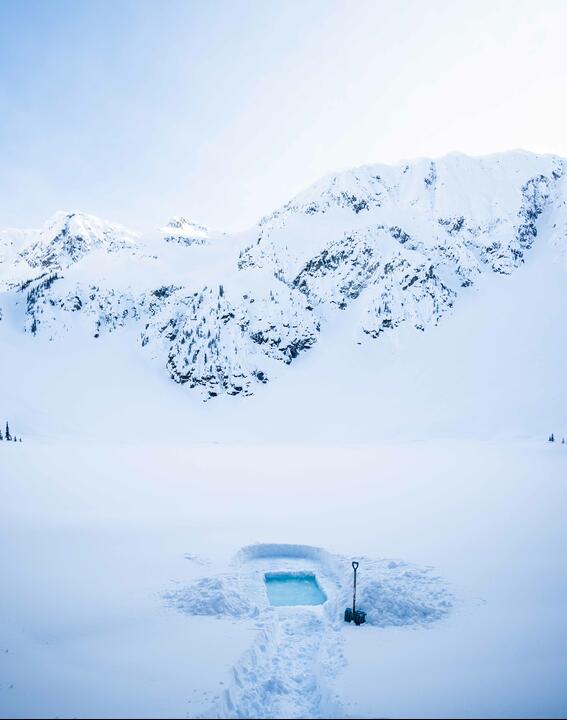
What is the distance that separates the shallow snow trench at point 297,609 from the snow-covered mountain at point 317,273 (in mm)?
43896

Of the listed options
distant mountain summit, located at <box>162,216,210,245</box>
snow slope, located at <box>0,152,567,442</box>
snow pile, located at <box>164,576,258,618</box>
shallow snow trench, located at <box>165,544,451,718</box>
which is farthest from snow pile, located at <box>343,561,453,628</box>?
distant mountain summit, located at <box>162,216,210,245</box>

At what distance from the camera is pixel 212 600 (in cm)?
1213

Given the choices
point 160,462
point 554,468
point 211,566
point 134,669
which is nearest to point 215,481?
point 160,462

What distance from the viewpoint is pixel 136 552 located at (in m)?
14.7

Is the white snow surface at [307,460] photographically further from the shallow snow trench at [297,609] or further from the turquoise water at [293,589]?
the turquoise water at [293,589]

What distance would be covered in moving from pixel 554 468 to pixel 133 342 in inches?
2211

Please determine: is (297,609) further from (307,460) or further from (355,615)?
(307,460)

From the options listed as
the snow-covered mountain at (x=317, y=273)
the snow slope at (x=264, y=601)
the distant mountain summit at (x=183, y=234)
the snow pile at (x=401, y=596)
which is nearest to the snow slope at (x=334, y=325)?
the snow-covered mountain at (x=317, y=273)

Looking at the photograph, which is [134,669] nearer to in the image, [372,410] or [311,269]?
[372,410]

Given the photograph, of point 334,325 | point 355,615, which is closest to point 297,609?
point 355,615

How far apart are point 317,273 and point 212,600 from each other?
6411 centimetres

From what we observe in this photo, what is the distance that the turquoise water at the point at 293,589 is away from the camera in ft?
43.4

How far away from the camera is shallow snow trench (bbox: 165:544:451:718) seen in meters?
8.76

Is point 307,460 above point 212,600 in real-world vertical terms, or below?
below
